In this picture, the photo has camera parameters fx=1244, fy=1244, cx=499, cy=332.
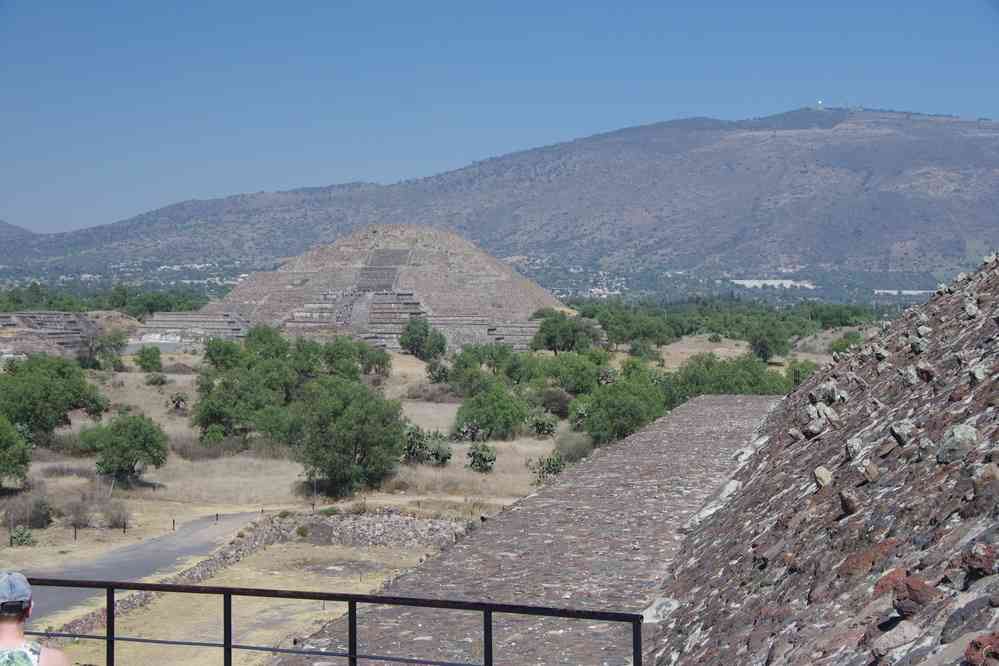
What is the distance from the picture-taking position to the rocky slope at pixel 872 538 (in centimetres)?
383

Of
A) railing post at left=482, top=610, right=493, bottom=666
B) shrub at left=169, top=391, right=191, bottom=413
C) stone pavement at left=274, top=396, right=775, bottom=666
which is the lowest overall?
shrub at left=169, top=391, right=191, bottom=413

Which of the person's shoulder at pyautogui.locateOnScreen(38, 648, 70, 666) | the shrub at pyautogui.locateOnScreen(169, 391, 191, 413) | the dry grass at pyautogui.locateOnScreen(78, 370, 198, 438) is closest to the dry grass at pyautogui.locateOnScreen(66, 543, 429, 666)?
the dry grass at pyautogui.locateOnScreen(78, 370, 198, 438)

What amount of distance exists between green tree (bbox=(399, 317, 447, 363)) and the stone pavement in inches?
1936

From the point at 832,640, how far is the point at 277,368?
39.7 m

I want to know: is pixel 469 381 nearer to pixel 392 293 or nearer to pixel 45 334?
pixel 45 334

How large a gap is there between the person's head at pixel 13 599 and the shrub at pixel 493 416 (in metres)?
32.1

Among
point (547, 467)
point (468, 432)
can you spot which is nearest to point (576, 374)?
point (468, 432)

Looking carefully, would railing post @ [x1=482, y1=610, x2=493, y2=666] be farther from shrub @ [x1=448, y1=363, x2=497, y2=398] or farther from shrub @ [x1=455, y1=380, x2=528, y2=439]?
shrub @ [x1=448, y1=363, x2=497, y2=398]

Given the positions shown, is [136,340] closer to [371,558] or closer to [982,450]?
[371,558]

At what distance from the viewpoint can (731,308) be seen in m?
106

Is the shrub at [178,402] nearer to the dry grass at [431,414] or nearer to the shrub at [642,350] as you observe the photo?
the dry grass at [431,414]

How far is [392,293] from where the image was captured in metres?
75.8

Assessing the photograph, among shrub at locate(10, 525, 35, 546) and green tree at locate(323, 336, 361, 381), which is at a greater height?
green tree at locate(323, 336, 361, 381)

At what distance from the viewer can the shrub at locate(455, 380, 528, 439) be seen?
116 ft
